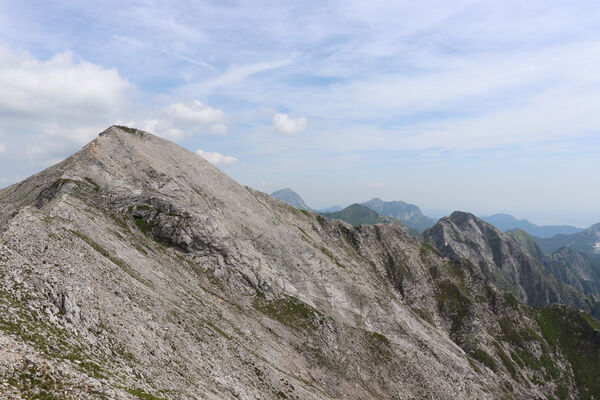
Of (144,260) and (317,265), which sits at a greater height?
(144,260)

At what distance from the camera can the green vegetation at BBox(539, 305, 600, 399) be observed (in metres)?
122

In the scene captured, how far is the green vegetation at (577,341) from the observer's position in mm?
122125

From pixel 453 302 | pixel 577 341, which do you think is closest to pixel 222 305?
pixel 453 302

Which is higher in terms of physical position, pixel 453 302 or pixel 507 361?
pixel 453 302

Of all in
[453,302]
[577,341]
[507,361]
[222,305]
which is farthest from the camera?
[577,341]

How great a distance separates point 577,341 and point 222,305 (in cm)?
15908

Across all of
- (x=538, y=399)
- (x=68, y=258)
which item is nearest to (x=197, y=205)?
(x=68, y=258)

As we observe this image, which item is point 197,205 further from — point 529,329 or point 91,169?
point 529,329

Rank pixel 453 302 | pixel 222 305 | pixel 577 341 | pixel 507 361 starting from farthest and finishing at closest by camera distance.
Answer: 1. pixel 577 341
2. pixel 453 302
3. pixel 507 361
4. pixel 222 305

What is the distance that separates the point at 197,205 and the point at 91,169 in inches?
1011

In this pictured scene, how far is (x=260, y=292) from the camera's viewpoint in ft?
232

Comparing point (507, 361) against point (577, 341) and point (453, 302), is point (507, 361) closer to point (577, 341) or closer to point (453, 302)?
point (453, 302)

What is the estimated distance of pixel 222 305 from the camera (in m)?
59.7

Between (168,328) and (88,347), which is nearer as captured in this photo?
(88,347)
